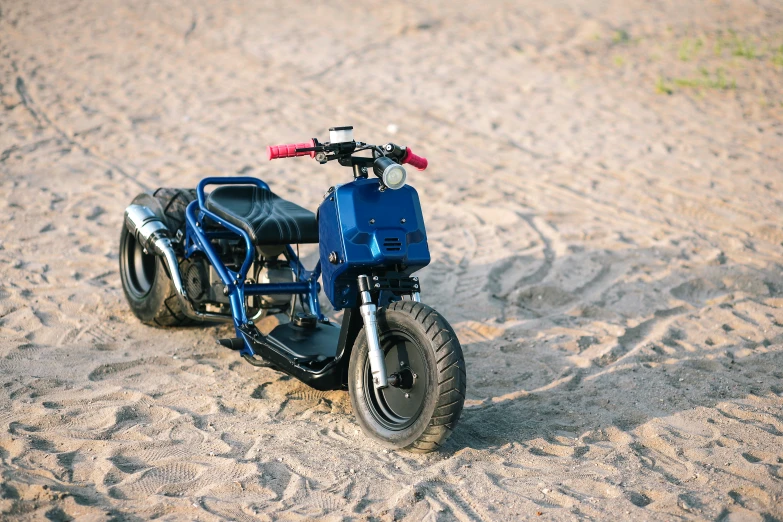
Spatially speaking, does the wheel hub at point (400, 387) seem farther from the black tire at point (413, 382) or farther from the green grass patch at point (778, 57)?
the green grass patch at point (778, 57)

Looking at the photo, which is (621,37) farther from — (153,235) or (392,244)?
(392,244)

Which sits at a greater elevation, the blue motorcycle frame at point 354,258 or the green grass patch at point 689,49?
the green grass patch at point 689,49

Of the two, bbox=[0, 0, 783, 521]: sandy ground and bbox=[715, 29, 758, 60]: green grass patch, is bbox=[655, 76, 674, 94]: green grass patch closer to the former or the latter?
bbox=[0, 0, 783, 521]: sandy ground

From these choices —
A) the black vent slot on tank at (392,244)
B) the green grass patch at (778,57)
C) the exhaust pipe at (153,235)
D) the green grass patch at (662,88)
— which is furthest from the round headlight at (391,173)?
the green grass patch at (778,57)

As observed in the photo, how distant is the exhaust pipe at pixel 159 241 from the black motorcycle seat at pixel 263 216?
1.41 ft

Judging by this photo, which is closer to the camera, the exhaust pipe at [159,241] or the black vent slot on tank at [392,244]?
the black vent slot on tank at [392,244]

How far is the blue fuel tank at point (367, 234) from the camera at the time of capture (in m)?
4.00

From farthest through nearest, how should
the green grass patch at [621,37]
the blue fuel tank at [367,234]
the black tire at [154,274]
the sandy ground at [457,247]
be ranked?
the green grass patch at [621,37] → the black tire at [154,274] → the blue fuel tank at [367,234] → the sandy ground at [457,247]

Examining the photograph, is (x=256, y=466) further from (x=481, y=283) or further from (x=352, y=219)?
(x=481, y=283)

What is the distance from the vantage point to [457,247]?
7094 millimetres

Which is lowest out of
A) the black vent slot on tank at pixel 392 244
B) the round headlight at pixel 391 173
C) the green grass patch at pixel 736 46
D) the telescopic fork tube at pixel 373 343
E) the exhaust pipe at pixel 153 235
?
the telescopic fork tube at pixel 373 343

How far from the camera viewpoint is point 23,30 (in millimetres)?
12602

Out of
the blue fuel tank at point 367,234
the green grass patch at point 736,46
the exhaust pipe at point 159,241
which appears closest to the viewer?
the blue fuel tank at point 367,234

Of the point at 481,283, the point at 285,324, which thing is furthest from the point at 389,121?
the point at 285,324
